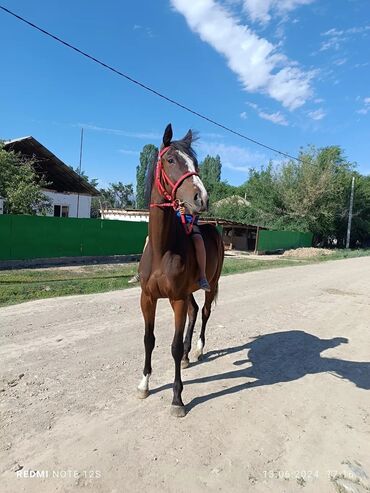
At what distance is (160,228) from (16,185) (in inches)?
648

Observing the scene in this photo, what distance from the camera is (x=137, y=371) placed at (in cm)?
438

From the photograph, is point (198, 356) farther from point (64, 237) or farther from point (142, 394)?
point (64, 237)

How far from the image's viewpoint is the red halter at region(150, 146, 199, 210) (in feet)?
10.5

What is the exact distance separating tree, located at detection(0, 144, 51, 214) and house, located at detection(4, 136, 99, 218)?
6.08 feet

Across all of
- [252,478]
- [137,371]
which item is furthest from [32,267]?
[252,478]

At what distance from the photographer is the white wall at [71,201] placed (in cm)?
2297

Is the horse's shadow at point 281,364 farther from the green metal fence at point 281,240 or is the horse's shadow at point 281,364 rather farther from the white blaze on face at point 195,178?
the green metal fence at point 281,240

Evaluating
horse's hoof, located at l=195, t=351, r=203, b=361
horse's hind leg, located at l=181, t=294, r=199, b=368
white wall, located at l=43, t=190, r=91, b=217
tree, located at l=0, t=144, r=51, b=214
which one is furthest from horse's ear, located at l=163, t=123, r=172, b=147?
white wall, located at l=43, t=190, r=91, b=217

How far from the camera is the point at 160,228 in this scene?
3.61 meters

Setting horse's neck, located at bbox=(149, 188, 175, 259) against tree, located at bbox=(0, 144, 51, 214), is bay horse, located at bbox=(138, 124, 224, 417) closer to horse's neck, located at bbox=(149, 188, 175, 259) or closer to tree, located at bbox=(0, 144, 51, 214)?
horse's neck, located at bbox=(149, 188, 175, 259)

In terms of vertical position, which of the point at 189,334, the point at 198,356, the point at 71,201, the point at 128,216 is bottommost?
the point at 198,356

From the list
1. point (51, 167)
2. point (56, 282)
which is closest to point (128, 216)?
point (51, 167)

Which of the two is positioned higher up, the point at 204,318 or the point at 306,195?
the point at 306,195

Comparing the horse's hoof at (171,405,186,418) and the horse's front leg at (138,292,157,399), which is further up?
the horse's front leg at (138,292,157,399)
